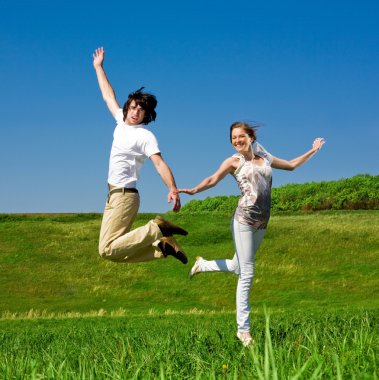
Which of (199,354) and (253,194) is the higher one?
(253,194)

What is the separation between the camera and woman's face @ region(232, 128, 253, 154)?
7859 millimetres

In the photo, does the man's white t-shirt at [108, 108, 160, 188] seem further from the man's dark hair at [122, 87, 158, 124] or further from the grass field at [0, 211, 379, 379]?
the grass field at [0, 211, 379, 379]

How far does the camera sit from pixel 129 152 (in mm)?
8164

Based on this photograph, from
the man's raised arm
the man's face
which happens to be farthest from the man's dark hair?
the man's raised arm

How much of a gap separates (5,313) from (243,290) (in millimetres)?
12995

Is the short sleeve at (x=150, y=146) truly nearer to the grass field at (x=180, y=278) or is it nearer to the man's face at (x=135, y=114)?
the man's face at (x=135, y=114)

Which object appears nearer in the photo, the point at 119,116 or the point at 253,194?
the point at 253,194

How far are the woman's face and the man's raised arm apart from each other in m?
1.99

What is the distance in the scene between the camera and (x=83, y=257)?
80.8 feet

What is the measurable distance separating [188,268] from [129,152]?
15840mm

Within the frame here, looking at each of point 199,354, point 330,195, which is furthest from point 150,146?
point 330,195

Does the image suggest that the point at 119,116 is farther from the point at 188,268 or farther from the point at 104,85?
the point at 188,268

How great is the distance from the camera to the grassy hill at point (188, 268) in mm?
19984

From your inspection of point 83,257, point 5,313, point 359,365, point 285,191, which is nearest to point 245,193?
point 359,365
